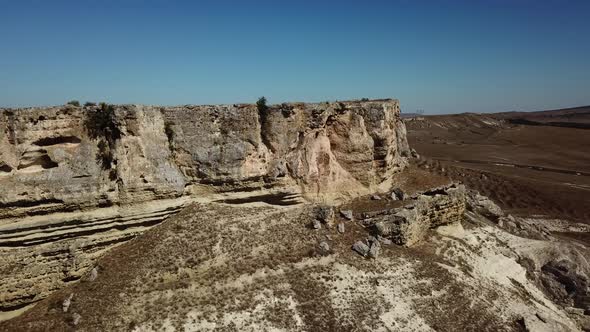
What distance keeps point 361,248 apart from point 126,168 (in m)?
14.4

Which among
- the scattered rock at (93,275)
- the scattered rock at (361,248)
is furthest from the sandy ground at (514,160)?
the scattered rock at (93,275)

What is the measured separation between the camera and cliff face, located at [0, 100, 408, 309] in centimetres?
2002

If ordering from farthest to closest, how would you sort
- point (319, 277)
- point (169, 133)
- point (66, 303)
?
point (169, 133)
point (319, 277)
point (66, 303)

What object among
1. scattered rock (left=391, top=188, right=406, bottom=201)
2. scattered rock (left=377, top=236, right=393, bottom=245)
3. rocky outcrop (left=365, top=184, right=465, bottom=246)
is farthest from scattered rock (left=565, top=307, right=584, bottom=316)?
scattered rock (left=377, top=236, right=393, bottom=245)

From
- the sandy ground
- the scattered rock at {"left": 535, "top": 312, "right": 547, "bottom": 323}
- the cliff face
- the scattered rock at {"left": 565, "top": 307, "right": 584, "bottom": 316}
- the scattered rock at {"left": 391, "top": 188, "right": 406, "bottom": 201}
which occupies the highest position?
the cliff face

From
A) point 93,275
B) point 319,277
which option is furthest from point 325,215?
point 93,275

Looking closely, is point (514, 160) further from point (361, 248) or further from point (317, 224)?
point (317, 224)

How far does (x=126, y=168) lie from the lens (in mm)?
22422

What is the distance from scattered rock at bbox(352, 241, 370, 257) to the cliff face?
4325mm

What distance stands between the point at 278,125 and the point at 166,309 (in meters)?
13.0

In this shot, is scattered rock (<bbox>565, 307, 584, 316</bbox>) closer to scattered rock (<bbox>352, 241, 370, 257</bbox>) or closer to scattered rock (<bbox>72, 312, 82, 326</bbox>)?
scattered rock (<bbox>352, 241, 370, 257</bbox>)

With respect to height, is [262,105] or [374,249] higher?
[262,105]

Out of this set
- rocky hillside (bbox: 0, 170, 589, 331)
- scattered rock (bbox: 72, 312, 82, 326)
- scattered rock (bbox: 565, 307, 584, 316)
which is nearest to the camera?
scattered rock (bbox: 72, 312, 82, 326)

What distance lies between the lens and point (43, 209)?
20.4 metres
